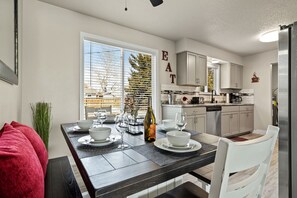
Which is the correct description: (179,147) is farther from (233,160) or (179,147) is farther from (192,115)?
(192,115)

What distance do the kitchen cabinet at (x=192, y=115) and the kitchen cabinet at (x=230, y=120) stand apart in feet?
2.48

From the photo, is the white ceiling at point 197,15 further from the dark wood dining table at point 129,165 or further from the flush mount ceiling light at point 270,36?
the dark wood dining table at point 129,165

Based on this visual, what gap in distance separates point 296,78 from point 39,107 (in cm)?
285

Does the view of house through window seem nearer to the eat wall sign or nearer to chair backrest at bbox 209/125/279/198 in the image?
the eat wall sign

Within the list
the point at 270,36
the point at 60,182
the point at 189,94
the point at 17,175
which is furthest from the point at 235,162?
the point at 270,36

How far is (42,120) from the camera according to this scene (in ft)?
7.20

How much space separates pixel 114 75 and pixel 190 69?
1.88m

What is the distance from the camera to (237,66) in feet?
16.7

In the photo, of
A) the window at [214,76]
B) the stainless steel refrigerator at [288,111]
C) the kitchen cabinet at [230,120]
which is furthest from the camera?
the window at [214,76]

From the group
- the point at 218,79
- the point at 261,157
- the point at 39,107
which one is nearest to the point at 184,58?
the point at 218,79

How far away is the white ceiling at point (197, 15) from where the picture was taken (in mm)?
2379

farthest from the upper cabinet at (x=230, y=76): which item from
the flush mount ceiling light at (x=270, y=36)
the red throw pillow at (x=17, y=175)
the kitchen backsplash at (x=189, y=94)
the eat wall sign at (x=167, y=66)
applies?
the red throw pillow at (x=17, y=175)

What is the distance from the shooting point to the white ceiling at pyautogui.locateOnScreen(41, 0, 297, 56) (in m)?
2.38

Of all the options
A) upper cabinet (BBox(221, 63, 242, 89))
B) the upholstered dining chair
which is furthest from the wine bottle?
upper cabinet (BBox(221, 63, 242, 89))
